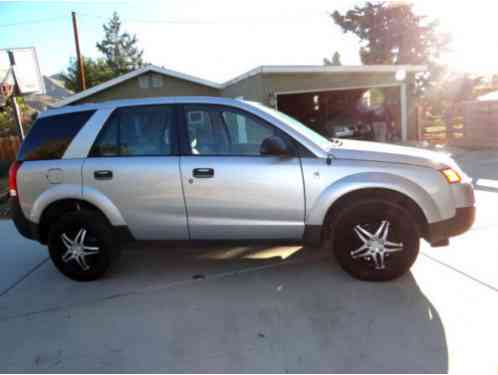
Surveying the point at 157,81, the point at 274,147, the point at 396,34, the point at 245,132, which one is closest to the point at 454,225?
the point at 274,147

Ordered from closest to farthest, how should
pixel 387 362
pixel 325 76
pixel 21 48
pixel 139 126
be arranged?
pixel 387 362
pixel 139 126
pixel 21 48
pixel 325 76

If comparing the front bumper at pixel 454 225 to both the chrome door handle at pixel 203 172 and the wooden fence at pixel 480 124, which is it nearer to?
the chrome door handle at pixel 203 172

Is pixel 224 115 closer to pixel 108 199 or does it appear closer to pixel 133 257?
pixel 108 199

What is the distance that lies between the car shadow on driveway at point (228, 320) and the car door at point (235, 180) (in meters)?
0.39

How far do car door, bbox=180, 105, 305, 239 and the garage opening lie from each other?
10353 mm

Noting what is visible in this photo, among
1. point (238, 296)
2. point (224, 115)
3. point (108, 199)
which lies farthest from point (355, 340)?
point (108, 199)

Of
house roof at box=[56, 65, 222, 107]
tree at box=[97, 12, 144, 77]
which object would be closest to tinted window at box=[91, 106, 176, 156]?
house roof at box=[56, 65, 222, 107]

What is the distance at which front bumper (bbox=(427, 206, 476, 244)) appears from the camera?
3.07 meters

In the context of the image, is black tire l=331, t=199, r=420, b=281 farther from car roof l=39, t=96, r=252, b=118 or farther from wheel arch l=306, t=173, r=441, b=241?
car roof l=39, t=96, r=252, b=118

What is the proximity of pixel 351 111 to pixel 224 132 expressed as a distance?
47.1 feet

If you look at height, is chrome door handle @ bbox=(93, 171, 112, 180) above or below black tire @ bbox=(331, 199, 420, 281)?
above

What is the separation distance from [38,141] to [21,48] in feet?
29.4

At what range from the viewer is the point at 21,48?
1035cm

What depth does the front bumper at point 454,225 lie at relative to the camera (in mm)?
3072
